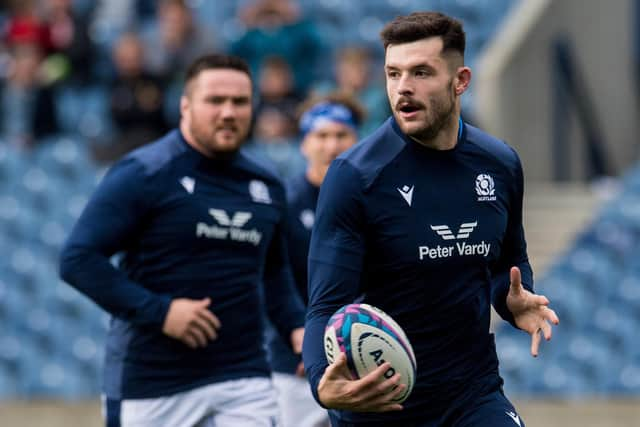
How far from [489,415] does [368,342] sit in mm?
672

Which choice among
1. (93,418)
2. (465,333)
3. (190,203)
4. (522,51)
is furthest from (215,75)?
(522,51)

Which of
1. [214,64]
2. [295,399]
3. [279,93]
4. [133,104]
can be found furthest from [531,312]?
[133,104]

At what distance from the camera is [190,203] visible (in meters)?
5.44

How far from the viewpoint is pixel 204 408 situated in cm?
543

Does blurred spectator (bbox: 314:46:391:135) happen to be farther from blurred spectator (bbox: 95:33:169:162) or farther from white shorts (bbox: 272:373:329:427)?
white shorts (bbox: 272:373:329:427)

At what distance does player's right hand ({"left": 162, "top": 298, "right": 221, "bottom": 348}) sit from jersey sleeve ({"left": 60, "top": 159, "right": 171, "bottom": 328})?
34 millimetres

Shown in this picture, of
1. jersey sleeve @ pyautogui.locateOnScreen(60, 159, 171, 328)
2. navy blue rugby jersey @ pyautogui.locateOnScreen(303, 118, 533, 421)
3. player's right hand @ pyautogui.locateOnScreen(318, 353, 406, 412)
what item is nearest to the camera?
player's right hand @ pyautogui.locateOnScreen(318, 353, 406, 412)

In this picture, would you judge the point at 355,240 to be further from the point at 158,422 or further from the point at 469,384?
the point at 158,422

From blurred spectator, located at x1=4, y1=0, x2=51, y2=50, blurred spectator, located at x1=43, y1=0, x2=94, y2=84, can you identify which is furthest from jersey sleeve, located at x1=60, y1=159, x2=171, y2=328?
blurred spectator, located at x1=4, y1=0, x2=51, y2=50

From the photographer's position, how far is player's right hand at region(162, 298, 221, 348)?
17.3 ft

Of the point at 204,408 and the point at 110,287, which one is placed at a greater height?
the point at 110,287

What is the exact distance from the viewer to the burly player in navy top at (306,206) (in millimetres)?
6410

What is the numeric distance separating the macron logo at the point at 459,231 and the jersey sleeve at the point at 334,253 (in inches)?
11.0

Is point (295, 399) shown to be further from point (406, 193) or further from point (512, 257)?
point (406, 193)
